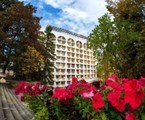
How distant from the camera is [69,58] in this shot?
91.4m

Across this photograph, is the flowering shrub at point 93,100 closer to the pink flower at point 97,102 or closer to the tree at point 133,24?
the pink flower at point 97,102

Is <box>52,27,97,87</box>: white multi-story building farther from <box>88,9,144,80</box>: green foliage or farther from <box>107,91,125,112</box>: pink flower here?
<box>107,91,125,112</box>: pink flower

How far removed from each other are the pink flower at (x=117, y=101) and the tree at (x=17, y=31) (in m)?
28.6

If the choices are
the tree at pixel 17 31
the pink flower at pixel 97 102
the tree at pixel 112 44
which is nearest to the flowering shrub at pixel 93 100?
the pink flower at pixel 97 102

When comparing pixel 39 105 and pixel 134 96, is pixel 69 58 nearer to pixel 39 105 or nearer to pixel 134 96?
pixel 39 105

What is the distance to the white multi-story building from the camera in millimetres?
86562

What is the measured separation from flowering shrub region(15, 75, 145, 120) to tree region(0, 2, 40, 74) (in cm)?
2724

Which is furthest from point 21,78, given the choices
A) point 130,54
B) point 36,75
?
point 130,54

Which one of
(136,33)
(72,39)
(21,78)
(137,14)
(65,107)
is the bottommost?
(65,107)

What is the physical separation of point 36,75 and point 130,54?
16240mm

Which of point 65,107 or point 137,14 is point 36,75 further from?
point 65,107

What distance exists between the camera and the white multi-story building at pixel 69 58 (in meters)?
86.6

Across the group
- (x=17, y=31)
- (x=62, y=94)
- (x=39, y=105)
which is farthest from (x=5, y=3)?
(x=62, y=94)

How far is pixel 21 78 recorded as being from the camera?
35812 millimetres
